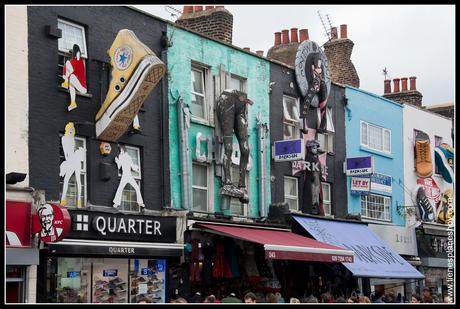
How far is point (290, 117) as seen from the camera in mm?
27328

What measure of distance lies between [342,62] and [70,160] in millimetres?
17022

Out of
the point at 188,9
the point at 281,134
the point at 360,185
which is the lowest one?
the point at 360,185

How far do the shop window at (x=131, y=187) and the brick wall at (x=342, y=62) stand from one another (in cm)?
1416

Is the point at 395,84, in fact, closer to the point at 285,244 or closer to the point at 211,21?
the point at 211,21

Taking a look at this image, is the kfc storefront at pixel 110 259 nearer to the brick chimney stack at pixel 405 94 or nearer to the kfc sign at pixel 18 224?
the kfc sign at pixel 18 224

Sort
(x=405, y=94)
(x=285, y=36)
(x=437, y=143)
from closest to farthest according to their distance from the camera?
(x=285, y=36) → (x=437, y=143) → (x=405, y=94)

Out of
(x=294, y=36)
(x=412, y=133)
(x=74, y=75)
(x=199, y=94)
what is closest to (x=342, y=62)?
(x=412, y=133)

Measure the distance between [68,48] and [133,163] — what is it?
334 cm

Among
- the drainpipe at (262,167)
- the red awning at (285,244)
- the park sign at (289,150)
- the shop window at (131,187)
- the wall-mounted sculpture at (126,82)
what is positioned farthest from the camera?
the park sign at (289,150)

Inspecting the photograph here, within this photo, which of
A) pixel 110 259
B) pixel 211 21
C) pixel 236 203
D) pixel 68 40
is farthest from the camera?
pixel 211 21

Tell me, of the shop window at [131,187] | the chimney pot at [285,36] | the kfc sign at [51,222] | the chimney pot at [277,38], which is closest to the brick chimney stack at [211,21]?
Result: the chimney pot at [285,36]

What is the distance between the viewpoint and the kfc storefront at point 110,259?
18.7 metres

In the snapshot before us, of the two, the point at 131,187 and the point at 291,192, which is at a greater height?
the point at 291,192
